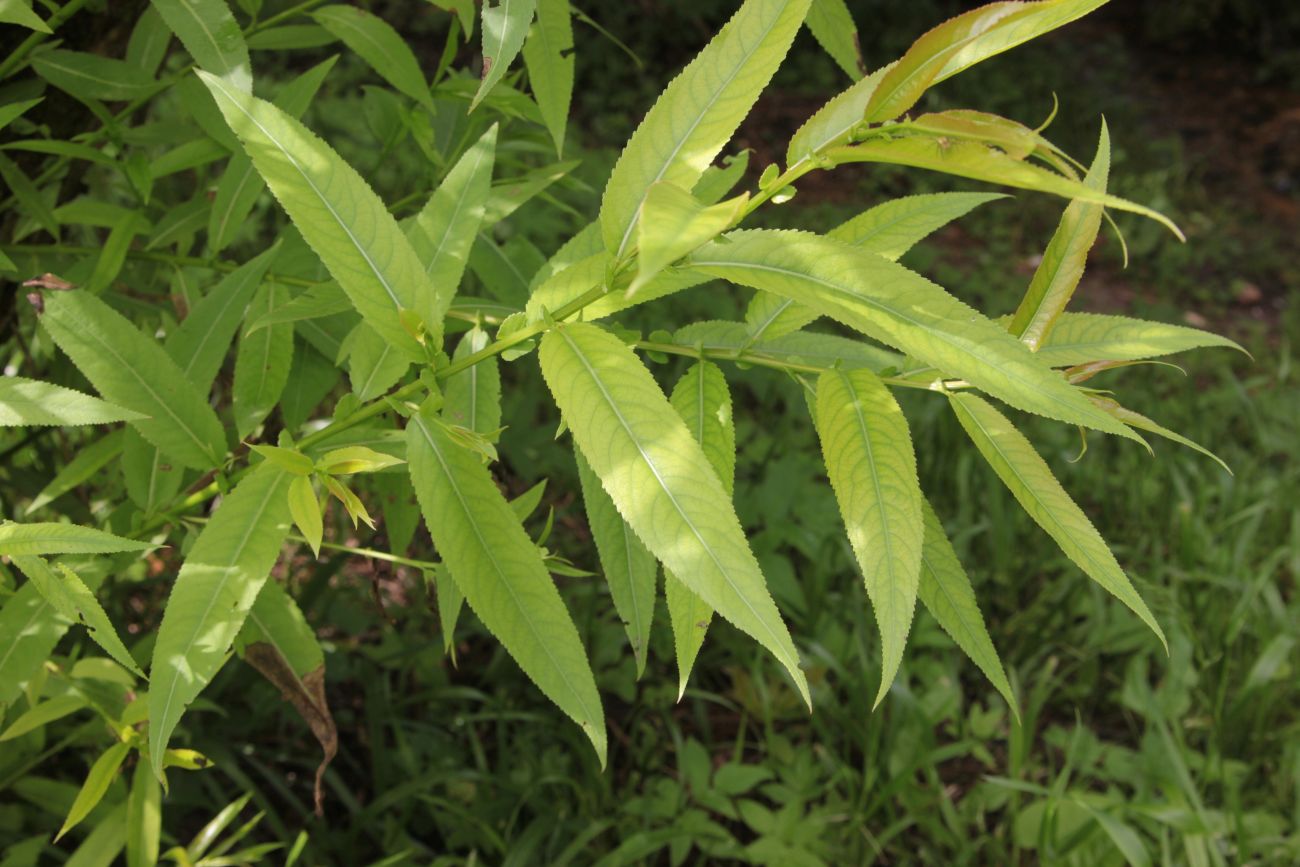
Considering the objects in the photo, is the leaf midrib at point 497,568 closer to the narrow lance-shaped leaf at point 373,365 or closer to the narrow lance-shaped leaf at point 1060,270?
the narrow lance-shaped leaf at point 373,365

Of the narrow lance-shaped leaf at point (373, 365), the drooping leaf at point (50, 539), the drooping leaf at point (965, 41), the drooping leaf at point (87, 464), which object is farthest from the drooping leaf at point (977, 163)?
the drooping leaf at point (87, 464)

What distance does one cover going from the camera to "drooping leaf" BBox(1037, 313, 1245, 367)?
35.9 inches

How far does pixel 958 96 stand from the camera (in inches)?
286

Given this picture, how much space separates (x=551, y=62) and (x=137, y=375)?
1.69 feet

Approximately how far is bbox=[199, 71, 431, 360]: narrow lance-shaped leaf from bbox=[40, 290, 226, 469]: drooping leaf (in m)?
0.31

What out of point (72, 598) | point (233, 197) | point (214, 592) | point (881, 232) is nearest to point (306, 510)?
point (214, 592)

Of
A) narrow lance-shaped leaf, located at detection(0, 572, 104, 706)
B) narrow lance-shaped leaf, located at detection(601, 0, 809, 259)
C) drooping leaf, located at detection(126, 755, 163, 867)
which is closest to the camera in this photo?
narrow lance-shaped leaf, located at detection(601, 0, 809, 259)

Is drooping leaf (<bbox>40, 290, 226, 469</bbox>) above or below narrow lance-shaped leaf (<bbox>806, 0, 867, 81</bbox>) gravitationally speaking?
below

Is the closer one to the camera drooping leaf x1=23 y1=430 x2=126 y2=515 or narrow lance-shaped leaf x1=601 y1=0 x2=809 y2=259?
narrow lance-shaped leaf x1=601 y1=0 x2=809 y2=259

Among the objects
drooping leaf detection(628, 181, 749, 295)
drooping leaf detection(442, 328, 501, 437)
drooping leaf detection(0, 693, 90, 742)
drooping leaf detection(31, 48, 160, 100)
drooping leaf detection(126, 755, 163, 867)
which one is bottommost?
drooping leaf detection(126, 755, 163, 867)

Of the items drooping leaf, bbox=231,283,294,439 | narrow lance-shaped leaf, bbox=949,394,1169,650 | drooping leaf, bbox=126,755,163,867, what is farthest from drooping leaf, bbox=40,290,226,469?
narrow lance-shaped leaf, bbox=949,394,1169,650

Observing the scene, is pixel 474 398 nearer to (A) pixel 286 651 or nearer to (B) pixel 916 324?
(A) pixel 286 651

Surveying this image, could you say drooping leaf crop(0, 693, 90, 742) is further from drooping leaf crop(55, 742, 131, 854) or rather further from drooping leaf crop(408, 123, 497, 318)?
drooping leaf crop(408, 123, 497, 318)

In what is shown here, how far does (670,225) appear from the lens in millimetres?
631
